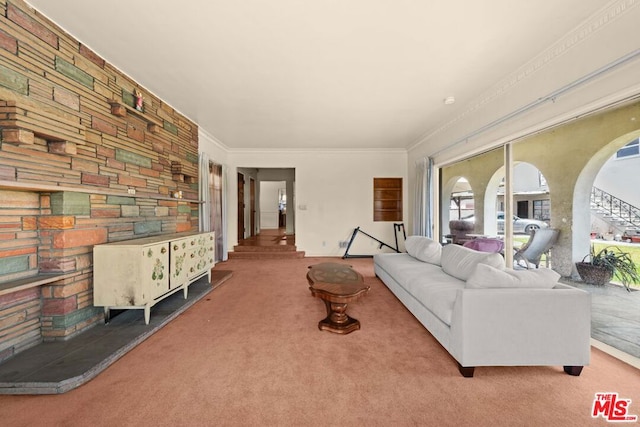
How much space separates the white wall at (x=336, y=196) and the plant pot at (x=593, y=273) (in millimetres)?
3666

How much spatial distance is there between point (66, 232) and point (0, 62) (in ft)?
4.25

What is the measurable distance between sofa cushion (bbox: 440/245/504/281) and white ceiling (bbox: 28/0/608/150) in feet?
6.60

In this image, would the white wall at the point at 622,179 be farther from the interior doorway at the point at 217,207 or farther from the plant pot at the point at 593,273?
the interior doorway at the point at 217,207

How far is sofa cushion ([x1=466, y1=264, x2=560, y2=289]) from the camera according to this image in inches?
69.9

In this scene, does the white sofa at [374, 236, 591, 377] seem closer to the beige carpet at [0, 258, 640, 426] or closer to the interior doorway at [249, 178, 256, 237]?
A: the beige carpet at [0, 258, 640, 426]

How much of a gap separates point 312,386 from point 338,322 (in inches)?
31.8

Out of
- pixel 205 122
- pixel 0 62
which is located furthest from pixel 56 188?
pixel 205 122

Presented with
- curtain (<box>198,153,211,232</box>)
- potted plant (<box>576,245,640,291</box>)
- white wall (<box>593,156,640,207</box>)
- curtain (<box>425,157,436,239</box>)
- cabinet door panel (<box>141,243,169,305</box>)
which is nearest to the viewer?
white wall (<box>593,156,640,207</box>)

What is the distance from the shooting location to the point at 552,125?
7.74 feet

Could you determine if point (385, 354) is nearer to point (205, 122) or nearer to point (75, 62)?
point (75, 62)

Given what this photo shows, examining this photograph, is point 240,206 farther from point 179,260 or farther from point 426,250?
point 426,250

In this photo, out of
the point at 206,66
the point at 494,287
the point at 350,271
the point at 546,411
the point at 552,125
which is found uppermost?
the point at 206,66

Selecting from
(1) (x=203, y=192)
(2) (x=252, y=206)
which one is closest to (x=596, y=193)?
(1) (x=203, y=192)

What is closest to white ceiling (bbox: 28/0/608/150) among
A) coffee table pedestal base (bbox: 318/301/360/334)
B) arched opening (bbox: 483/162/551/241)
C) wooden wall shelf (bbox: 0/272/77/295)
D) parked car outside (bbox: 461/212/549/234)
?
arched opening (bbox: 483/162/551/241)
